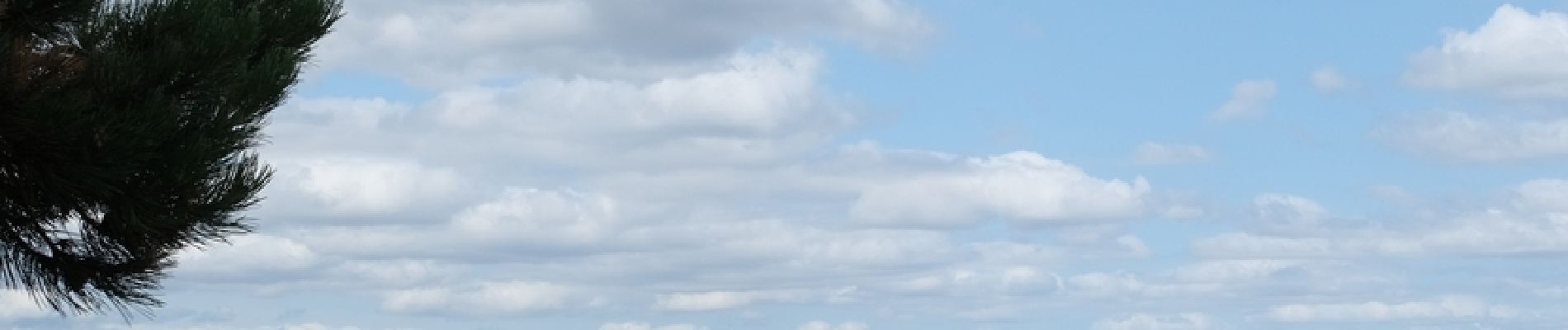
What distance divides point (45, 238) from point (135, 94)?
2717 millimetres

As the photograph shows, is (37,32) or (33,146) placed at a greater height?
(37,32)

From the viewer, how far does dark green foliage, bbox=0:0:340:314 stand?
56.8 ft

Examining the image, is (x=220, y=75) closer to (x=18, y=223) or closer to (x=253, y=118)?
(x=253, y=118)

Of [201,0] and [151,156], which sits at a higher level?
[201,0]

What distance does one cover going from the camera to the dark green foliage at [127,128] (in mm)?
17312

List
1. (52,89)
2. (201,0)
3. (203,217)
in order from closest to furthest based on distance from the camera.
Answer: (52,89) → (201,0) → (203,217)

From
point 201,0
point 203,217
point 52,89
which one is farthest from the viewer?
point 203,217

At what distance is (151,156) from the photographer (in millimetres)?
18000

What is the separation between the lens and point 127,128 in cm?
1739

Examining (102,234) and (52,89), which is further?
(102,234)

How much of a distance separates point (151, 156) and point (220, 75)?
1.07 metres

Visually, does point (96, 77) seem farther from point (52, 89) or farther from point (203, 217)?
point (203, 217)

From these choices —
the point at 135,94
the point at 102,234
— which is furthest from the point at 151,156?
the point at 102,234

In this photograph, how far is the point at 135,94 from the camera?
1769 centimetres
